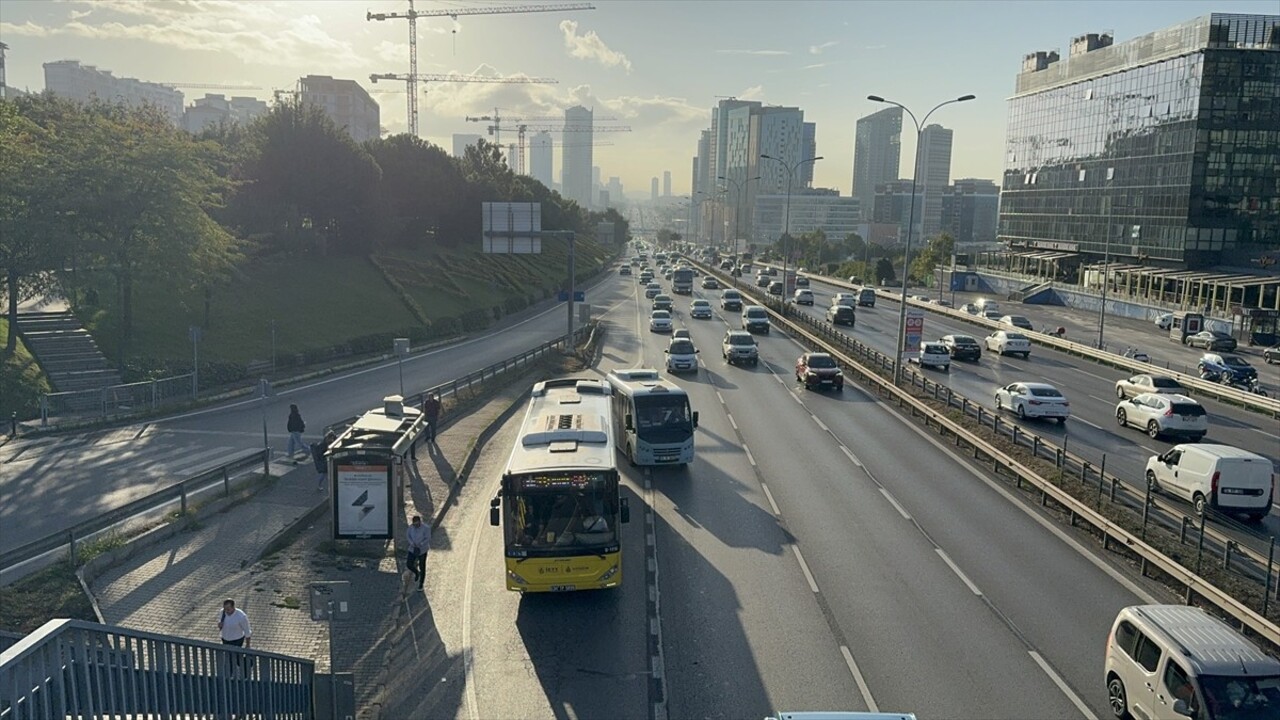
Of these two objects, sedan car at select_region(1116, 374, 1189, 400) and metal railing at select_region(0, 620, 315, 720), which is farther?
sedan car at select_region(1116, 374, 1189, 400)

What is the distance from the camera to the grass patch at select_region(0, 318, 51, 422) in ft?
104

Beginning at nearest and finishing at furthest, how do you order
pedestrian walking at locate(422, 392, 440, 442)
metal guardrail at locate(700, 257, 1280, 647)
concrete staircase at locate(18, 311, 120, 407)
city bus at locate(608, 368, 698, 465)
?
metal guardrail at locate(700, 257, 1280, 647) → city bus at locate(608, 368, 698, 465) → pedestrian walking at locate(422, 392, 440, 442) → concrete staircase at locate(18, 311, 120, 407)

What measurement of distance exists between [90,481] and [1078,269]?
348 feet

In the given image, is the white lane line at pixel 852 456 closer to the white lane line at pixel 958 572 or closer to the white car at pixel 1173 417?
the white lane line at pixel 958 572

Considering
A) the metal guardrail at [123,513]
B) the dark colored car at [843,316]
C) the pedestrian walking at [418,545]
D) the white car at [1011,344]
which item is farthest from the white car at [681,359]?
the pedestrian walking at [418,545]

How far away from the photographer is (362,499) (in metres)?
18.9

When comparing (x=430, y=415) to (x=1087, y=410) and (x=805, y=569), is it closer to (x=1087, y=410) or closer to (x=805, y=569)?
(x=805, y=569)

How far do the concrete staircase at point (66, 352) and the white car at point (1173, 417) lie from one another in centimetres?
3692

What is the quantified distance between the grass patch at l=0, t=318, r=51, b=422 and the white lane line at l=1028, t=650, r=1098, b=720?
30491mm

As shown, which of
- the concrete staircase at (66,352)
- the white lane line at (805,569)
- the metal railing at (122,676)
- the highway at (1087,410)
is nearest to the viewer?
the metal railing at (122,676)

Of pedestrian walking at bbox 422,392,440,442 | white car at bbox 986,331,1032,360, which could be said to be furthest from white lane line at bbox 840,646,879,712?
white car at bbox 986,331,1032,360

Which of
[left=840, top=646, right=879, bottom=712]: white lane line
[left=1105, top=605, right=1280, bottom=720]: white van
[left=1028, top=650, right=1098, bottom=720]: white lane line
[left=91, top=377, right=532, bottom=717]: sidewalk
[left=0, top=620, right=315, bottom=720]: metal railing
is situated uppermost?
[left=0, top=620, right=315, bottom=720]: metal railing

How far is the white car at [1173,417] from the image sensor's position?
30.0 m

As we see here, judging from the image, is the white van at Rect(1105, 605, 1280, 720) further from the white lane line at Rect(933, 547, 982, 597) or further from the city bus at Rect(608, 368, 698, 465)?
the city bus at Rect(608, 368, 698, 465)
